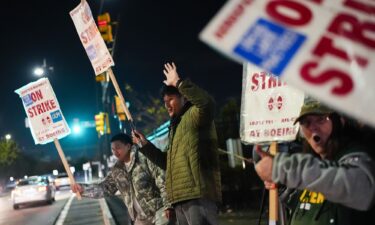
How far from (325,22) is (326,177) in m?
0.72

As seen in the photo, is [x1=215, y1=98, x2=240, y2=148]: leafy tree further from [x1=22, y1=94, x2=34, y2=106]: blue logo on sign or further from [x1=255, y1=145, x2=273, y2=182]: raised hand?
[x1=255, y1=145, x2=273, y2=182]: raised hand

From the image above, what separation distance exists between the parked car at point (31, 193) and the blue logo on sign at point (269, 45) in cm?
2382

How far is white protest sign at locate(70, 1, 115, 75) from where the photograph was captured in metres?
6.07

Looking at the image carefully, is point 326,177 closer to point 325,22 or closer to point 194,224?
point 325,22

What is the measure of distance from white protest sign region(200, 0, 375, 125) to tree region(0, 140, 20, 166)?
76.0m

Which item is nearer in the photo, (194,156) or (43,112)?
(194,156)

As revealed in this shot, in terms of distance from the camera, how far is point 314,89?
1964 mm

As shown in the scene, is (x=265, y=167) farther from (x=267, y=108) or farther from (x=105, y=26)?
(x=105, y=26)

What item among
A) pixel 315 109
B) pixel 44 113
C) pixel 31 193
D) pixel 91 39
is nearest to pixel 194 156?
pixel 315 109

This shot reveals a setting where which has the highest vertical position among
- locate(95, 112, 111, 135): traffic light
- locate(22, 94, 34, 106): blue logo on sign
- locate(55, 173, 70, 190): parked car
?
locate(22, 94, 34, 106): blue logo on sign

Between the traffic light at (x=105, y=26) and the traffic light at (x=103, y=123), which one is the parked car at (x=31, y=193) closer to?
the traffic light at (x=103, y=123)

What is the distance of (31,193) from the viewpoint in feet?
80.4

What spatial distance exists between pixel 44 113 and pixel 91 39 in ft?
4.02

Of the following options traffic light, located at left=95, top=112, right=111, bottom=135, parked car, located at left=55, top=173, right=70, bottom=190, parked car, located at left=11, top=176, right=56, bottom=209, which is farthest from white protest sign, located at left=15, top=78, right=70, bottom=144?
parked car, located at left=55, top=173, right=70, bottom=190
